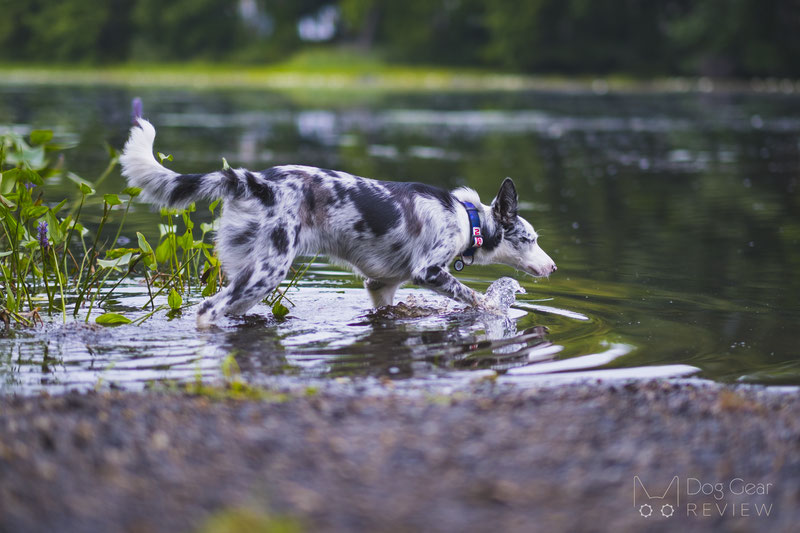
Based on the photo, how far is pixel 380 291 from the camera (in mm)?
8414

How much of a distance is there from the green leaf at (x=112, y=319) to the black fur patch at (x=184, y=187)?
3.02 feet

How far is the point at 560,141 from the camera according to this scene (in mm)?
25672

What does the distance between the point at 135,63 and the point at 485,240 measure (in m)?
73.2

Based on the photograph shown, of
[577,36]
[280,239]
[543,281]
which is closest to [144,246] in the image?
[280,239]

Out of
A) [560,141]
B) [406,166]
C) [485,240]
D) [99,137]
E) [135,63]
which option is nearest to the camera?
[485,240]

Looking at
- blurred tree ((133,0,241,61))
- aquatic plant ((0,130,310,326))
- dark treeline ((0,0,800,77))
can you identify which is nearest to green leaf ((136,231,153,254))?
aquatic plant ((0,130,310,326))

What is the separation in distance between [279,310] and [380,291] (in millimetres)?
971

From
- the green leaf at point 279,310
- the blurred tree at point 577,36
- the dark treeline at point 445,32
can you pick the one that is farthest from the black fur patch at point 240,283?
the blurred tree at point 577,36

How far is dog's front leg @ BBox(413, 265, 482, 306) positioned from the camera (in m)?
7.95

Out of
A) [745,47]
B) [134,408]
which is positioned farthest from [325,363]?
[745,47]

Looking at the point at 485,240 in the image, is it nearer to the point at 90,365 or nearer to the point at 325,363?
the point at 325,363

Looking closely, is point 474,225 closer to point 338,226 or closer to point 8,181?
point 338,226

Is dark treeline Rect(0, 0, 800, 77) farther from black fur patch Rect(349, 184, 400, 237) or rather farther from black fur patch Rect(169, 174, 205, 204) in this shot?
black fur patch Rect(169, 174, 205, 204)

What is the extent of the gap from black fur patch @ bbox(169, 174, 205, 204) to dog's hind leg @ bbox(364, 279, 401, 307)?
1.91m
